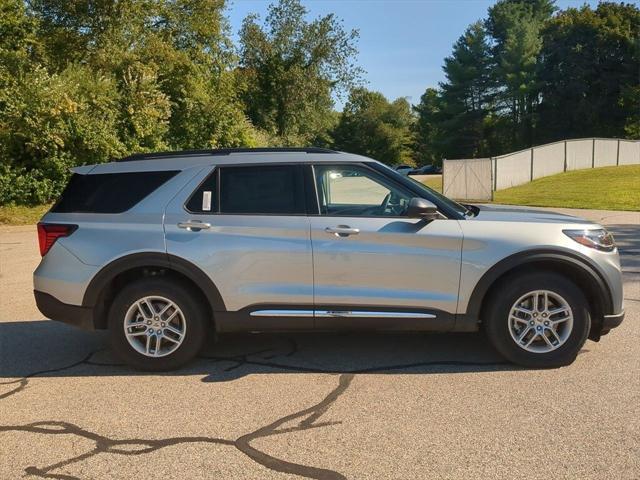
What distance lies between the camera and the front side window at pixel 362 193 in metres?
4.82

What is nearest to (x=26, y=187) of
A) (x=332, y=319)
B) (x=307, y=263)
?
(x=307, y=263)

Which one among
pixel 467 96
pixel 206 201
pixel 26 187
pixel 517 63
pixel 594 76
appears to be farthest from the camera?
pixel 467 96

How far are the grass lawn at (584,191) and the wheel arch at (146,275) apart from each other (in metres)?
16.5

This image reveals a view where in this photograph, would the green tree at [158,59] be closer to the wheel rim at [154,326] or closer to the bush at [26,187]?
the bush at [26,187]

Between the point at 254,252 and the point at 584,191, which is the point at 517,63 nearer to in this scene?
the point at 584,191

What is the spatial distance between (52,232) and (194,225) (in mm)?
1217

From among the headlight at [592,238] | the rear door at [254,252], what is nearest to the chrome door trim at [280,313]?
the rear door at [254,252]

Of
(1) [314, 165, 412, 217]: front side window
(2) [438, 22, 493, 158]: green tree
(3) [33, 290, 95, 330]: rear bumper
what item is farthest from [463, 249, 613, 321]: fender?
(2) [438, 22, 493, 158]: green tree

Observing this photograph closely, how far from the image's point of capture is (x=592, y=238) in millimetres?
4727

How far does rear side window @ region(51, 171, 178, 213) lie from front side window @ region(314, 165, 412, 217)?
4.10ft

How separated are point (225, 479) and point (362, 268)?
6.57 feet

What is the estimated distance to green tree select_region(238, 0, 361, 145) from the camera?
40312 mm

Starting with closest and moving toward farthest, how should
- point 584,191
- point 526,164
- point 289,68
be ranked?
point 584,191
point 526,164
point 289,68

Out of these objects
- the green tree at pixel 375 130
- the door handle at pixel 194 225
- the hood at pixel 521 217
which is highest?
the green tree at pixel 375 130
